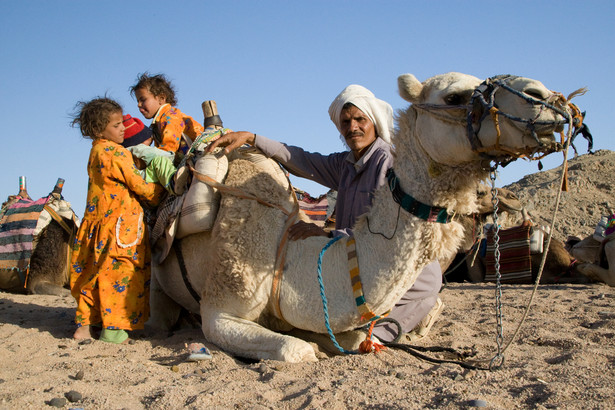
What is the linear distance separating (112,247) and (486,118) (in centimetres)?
283

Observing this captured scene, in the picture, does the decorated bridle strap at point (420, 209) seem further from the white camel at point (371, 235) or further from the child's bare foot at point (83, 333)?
the child's bare foot at point (83, 333)

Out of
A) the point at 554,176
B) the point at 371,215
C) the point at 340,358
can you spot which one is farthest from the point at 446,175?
the point at 554,176

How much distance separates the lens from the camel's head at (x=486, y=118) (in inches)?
95.3

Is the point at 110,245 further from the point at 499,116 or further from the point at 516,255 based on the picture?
the point at 516,255

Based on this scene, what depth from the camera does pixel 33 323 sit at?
479cm

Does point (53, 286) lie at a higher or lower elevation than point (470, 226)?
lower

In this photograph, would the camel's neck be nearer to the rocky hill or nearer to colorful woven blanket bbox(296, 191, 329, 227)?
colorful woven blanket bbox(296, 191, 329, 227)

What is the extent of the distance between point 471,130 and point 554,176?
1581 cm

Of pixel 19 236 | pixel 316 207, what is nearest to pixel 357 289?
pixel 316 207

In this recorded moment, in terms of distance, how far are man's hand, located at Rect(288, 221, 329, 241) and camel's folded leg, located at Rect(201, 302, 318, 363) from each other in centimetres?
61

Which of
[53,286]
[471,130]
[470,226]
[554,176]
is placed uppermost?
[554,176]

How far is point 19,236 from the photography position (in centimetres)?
741

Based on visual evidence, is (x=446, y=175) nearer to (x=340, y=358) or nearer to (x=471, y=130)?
(x=471, y=130)

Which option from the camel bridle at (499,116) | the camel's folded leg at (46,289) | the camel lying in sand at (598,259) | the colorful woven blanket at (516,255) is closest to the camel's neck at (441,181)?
the camel bridle at (499,116)
